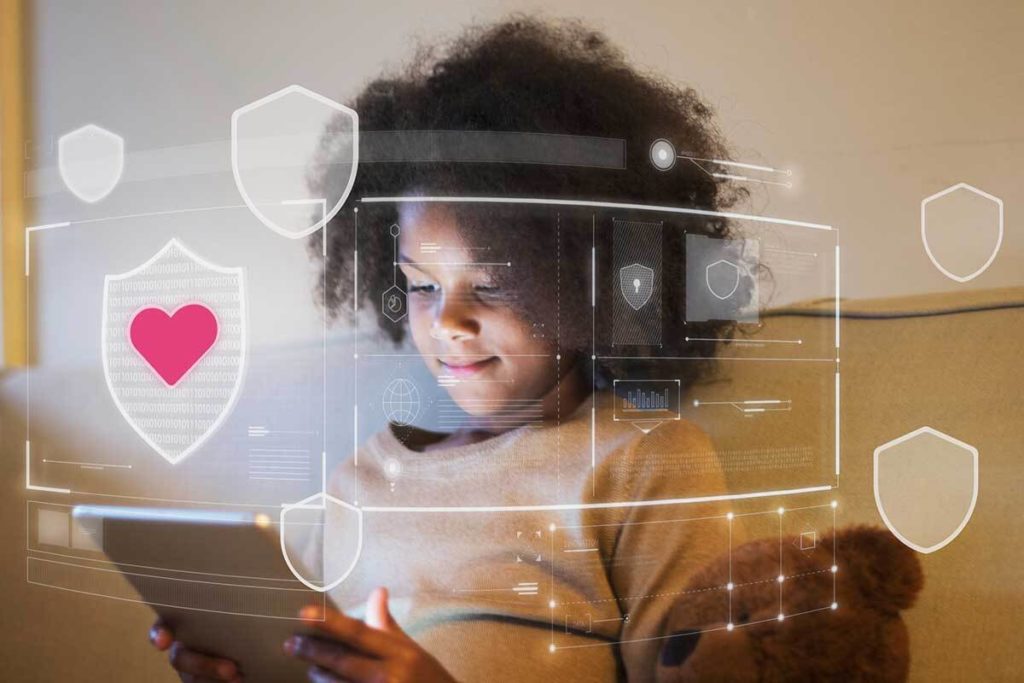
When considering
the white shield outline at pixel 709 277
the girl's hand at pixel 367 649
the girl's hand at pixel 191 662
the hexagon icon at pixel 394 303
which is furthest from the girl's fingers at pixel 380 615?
the white shield outline at pixel 709 277

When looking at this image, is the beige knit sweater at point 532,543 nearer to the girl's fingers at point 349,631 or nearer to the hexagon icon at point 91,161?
the girl's fingers at point 349,631

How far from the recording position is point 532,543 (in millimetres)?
617

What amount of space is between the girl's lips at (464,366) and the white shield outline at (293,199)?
0.55 ft

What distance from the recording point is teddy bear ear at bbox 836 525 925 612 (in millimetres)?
719

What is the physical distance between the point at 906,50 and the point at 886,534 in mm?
523

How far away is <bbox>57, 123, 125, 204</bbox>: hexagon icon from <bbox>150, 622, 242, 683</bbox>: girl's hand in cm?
43

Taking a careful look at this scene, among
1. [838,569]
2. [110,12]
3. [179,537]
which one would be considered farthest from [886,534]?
[110,12]

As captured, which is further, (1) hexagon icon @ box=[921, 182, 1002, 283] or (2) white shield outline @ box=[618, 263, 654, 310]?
(1) hexagon icon @ box=[921, 182, 1002, 283]

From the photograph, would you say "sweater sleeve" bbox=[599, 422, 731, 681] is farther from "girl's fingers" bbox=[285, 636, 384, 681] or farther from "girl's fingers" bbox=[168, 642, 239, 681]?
"girl's fingers" bbox=[168, 642, 239, 681]

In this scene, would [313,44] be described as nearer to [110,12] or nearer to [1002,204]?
[110,12]

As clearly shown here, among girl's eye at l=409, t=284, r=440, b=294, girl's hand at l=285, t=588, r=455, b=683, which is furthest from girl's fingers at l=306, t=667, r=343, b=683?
girl's eye at l=409, t=284, r=440, b=294

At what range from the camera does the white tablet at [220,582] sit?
2.04ft

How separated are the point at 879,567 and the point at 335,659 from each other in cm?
58

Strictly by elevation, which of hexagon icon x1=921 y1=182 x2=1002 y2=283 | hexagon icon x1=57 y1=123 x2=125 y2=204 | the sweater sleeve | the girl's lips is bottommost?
the sweater sleeve
